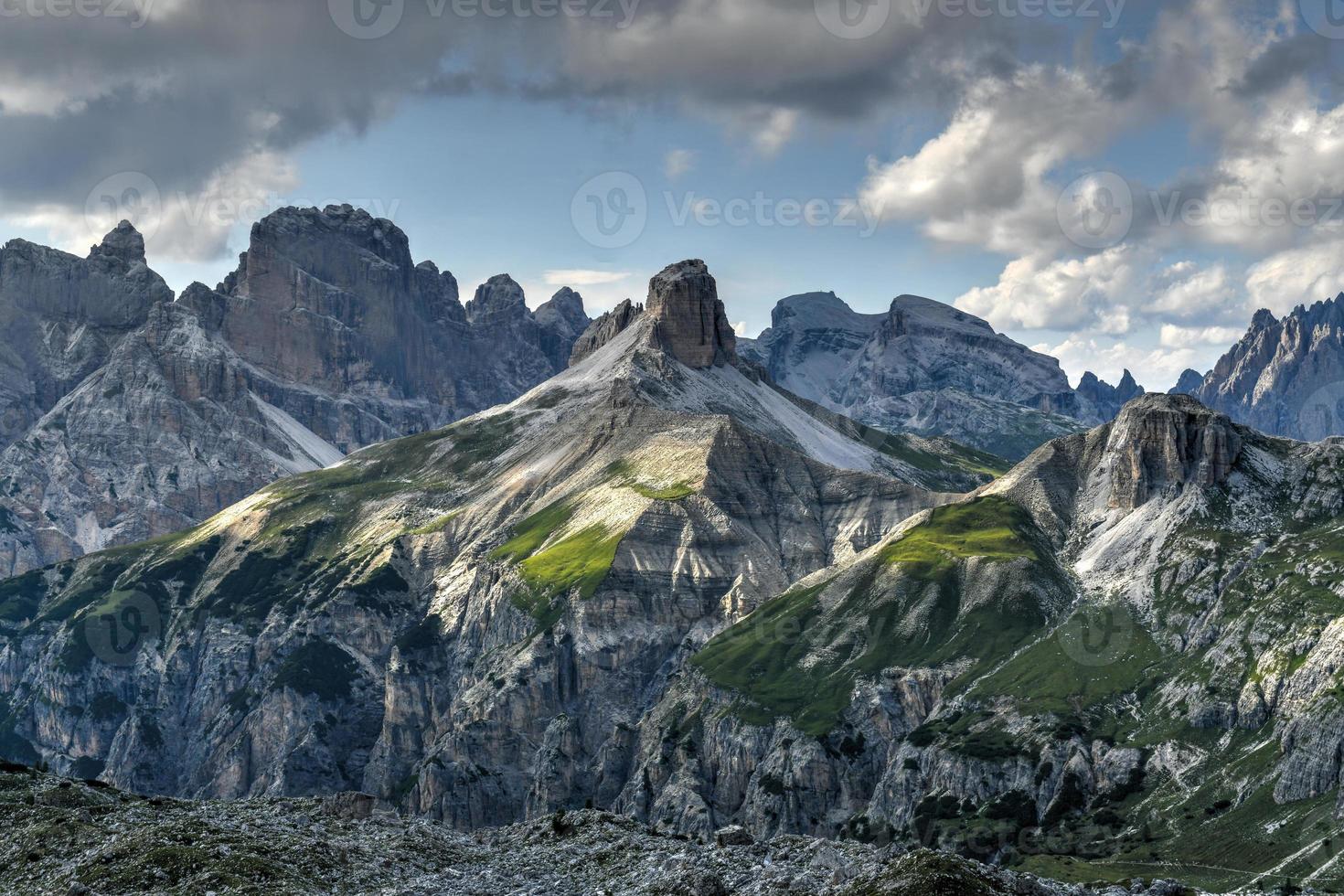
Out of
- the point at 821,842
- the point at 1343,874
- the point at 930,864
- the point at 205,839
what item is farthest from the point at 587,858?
the point at 1343,874

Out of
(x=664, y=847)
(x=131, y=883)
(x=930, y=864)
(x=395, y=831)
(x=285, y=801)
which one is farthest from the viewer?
(x=285, y=801)

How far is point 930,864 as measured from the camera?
105m

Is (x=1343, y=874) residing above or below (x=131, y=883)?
below

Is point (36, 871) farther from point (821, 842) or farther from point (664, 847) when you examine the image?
point (821, 842)

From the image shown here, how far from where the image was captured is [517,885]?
12850 cm

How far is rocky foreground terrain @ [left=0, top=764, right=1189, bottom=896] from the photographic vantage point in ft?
373

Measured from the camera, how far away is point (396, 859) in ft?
455

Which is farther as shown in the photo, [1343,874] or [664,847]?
[1343,874]

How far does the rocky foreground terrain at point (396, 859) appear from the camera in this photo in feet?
373

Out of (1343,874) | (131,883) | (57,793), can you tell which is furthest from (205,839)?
(1343,874)

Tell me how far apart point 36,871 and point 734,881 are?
189 feet

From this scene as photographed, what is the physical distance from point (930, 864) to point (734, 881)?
1919cm

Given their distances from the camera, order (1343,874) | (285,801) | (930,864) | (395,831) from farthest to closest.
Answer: (1343,874)
(285,801)
(395,831)
(930,864)

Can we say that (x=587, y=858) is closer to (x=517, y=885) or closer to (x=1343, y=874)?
(x=517, y=885)
